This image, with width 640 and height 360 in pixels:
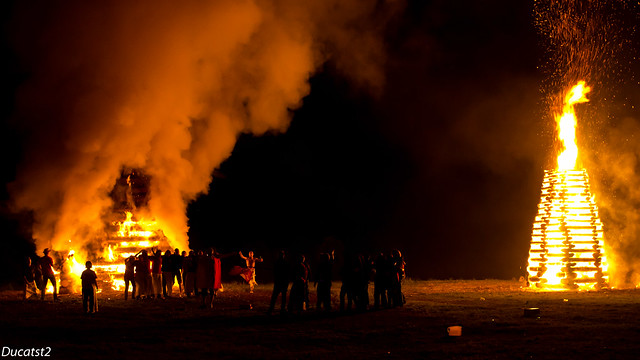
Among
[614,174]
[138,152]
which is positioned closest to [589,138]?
[614,174]

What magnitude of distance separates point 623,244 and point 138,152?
68.2ft

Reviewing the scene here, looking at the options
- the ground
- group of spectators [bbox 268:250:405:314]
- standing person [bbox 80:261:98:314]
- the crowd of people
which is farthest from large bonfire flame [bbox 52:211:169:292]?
group of spectators [bbox 268:250:405:314]

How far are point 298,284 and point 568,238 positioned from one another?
1204 cm

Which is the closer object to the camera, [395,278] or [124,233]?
[395,278]

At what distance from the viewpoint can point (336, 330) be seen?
16.1 m

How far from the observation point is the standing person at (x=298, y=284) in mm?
18953

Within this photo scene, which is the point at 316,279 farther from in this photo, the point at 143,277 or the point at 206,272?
the point at 143,277

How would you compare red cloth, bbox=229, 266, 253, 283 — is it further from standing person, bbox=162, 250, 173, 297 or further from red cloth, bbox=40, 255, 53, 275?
red cloth, bbox=40, 255, 53, 275

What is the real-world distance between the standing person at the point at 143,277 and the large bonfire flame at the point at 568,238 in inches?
507

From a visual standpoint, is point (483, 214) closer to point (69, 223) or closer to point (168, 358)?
point (69, 223)

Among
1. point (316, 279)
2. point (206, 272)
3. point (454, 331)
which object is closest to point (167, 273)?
point (206, 272)

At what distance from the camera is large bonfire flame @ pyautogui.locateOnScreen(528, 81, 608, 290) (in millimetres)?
27234

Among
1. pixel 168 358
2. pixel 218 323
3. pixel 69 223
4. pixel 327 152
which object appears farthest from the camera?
pixel 327 152

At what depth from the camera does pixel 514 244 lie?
45.3 metres
